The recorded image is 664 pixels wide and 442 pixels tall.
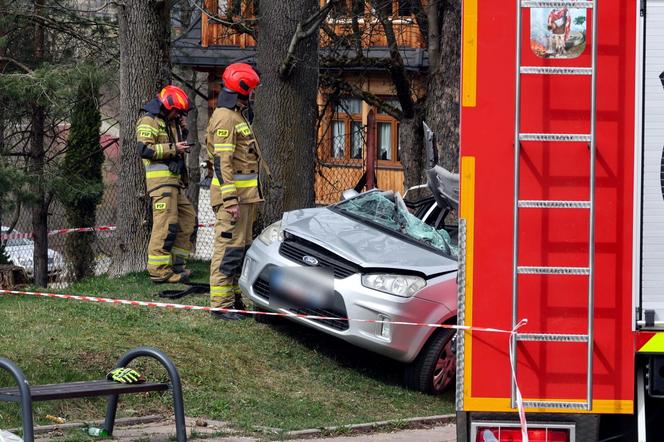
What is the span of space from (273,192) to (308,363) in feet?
12.0

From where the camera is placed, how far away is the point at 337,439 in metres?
7.29

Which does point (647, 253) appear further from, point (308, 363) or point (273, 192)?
point (273, 192)

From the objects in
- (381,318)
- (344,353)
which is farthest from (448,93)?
(381,318)

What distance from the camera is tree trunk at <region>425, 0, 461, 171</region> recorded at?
13.6 meters

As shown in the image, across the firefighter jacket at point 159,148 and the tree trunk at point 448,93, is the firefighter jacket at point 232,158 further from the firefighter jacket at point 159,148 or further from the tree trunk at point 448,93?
the tree trunk at point 448,93

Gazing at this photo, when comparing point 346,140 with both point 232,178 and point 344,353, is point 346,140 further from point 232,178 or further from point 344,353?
point 344,353

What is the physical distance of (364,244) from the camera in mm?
8805

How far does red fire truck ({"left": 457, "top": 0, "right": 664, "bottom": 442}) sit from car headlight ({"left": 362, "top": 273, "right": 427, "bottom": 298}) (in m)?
4.32

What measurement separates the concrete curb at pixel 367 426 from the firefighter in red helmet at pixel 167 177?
4055 millimetres

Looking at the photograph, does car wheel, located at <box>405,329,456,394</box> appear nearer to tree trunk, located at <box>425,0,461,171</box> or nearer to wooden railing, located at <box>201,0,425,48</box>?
tree trunk, located at <box>425,0,461,171</box>

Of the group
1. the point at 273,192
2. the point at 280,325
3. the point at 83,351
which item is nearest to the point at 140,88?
the point at 273,192

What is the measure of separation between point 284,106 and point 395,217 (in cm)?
310

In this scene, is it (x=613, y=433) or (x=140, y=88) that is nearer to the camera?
(x=613, y=433)

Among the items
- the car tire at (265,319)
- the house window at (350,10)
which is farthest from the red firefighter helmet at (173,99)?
the house window at (350,10)
